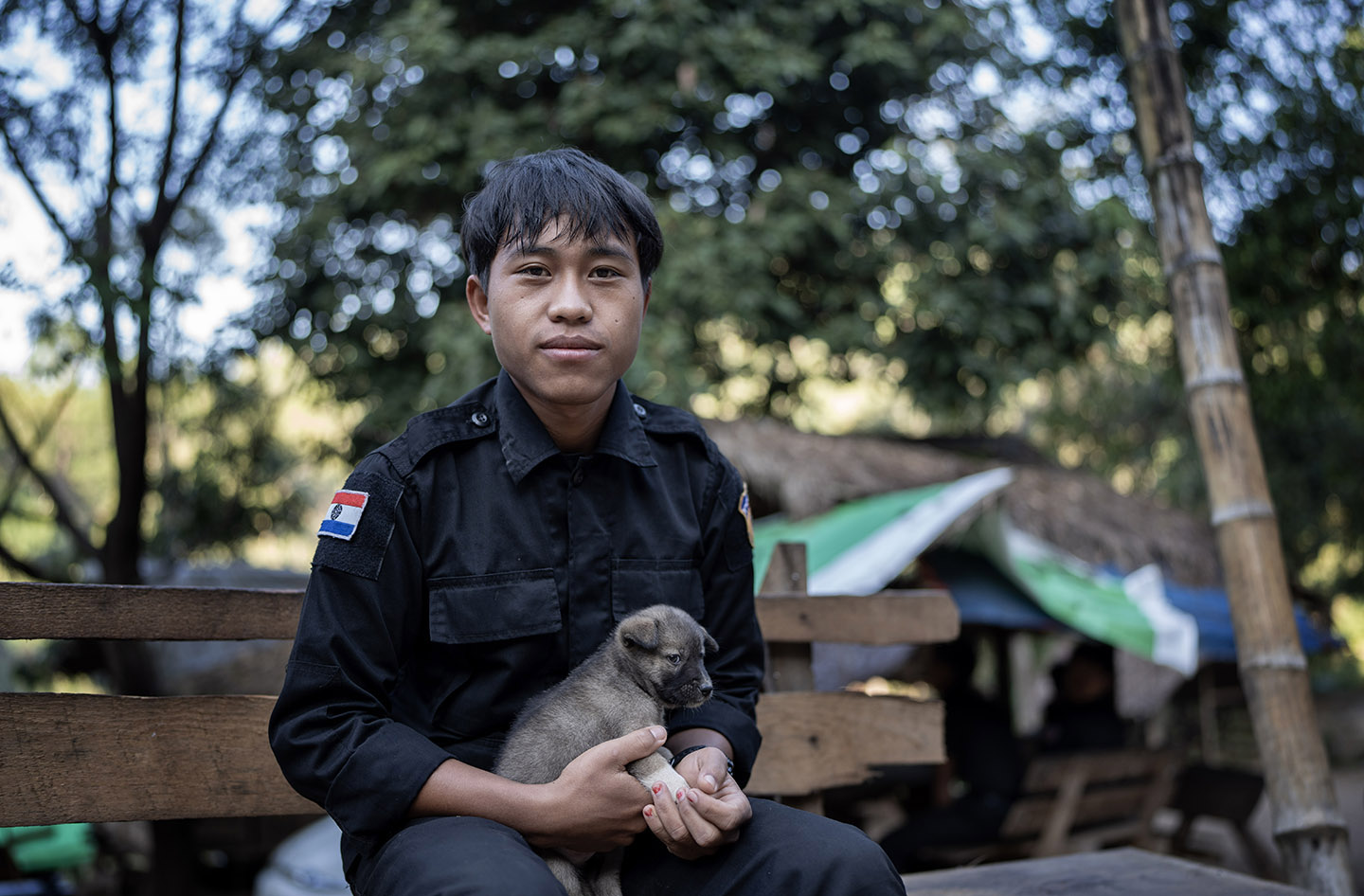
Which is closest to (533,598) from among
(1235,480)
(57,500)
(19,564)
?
(1235,480)

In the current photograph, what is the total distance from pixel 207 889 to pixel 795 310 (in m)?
10.4

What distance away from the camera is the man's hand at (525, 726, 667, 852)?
206cm

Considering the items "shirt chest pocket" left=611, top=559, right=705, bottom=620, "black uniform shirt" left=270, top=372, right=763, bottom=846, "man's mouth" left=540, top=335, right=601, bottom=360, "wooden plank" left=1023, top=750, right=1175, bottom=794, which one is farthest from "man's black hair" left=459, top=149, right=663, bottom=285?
"wooden plank" left=1023, top=750, right=1175, bottom=794

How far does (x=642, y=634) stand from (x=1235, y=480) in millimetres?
3118

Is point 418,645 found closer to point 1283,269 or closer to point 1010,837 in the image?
point 1010,837

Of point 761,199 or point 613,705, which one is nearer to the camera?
point 613,705

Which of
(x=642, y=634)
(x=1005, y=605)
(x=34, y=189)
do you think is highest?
(x=34, y=189)

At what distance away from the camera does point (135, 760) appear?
8.36ft

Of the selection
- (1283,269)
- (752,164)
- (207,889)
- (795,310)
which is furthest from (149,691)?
(1283,269)

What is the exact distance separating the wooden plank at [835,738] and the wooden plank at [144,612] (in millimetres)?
1458

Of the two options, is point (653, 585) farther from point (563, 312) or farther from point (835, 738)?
point (835, 738)

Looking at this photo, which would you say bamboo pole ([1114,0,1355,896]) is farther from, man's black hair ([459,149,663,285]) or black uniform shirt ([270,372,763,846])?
man's black hair ([459,149,663,285])

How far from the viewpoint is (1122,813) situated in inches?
306

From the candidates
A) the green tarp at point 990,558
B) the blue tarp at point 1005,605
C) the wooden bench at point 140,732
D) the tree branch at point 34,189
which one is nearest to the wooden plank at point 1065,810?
the blue tarp at point 1005,605
